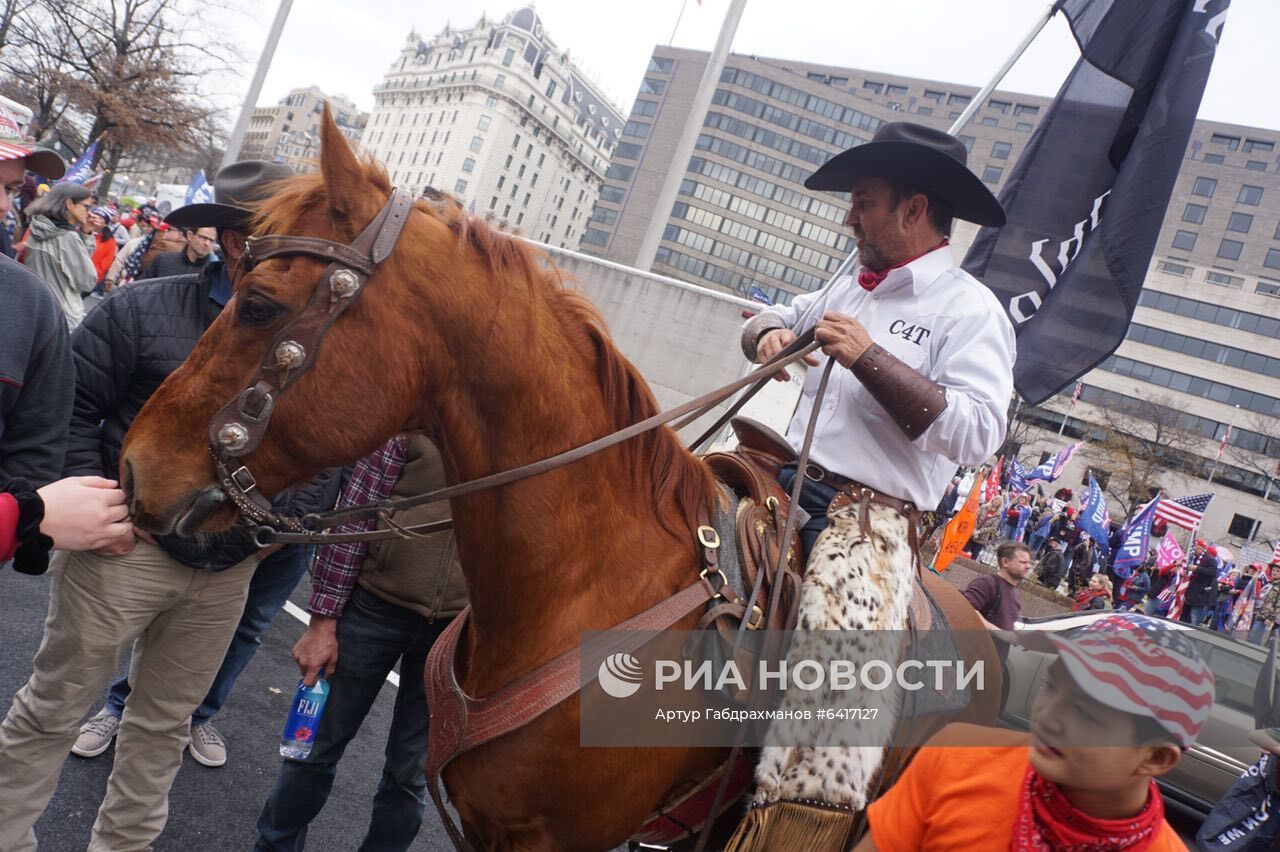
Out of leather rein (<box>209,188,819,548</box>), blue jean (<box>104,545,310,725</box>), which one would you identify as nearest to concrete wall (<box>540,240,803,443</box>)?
blue jean (<box>104,545,310,725</box>)

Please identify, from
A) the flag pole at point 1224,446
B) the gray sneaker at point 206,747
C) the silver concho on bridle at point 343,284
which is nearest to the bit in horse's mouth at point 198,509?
the silver concho on bridle at point 343,284

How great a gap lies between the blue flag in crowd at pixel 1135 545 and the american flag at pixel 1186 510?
12.8 ft

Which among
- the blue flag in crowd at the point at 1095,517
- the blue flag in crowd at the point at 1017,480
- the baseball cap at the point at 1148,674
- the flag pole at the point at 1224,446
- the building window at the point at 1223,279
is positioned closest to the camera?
the baseball cap at the point at 1148,674

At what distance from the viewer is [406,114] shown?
121 m

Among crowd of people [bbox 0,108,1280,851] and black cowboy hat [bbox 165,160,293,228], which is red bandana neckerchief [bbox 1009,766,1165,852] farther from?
black cowboy hat [bbox 165,160,293,228]

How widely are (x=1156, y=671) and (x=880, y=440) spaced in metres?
1.15

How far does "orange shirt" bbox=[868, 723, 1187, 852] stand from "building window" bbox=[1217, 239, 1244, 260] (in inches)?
3563

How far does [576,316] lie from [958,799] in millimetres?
1520

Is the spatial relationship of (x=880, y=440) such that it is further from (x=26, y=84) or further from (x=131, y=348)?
(x=26, y=84)

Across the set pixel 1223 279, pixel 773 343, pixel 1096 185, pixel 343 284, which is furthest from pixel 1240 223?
pixel 343 284

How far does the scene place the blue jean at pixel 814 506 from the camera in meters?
2.54

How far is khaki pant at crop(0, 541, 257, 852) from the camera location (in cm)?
272

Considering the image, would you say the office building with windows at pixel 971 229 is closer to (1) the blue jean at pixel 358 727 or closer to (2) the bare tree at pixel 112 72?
(2) the bare tree at pixel 112 72

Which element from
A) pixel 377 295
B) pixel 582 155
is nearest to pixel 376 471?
pixel 377 295
